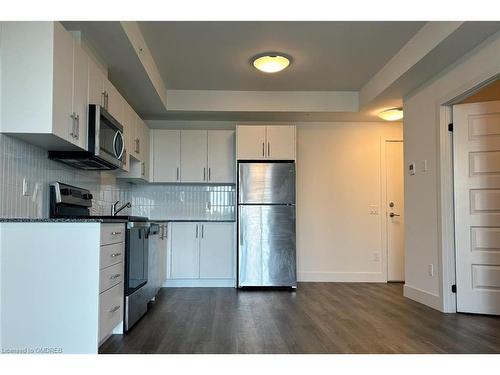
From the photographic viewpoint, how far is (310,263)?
19.1 ft

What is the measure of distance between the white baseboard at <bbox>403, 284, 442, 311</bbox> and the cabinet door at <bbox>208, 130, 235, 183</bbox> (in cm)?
252

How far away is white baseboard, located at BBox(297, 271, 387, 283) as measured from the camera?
579 cm

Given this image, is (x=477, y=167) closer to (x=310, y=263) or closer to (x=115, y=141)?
(x=310, y=263)

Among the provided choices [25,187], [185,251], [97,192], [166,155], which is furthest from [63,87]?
[185,251]

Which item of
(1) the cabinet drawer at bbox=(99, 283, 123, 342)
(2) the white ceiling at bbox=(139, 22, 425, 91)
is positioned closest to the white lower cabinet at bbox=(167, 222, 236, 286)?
(2) the white ceiling at bbox=(139, 22, 425, 91)

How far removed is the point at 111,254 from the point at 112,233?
Answer: 0.14 meters

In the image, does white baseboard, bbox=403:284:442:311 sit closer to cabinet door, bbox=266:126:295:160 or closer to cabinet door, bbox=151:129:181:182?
cabinet door, bbox=266:126:295:160

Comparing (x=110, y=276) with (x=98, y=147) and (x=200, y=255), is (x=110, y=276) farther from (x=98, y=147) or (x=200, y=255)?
(x=200, y=255)

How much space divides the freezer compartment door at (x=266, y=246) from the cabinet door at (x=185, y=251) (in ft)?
1.84

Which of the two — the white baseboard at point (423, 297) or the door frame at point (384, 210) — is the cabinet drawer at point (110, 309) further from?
the door frame at point (384, 210)

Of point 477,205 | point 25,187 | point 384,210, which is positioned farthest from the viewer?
point 384,210

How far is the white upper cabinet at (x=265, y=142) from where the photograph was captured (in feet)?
17.6

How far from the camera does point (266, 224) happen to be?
526 centimetres
